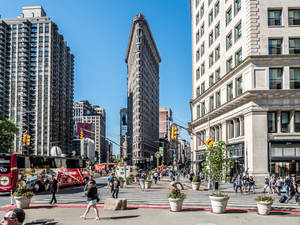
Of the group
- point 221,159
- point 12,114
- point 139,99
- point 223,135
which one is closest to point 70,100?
point 12,114

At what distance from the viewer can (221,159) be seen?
2558 cm

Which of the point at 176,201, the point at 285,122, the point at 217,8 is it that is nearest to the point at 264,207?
the point at 176,201

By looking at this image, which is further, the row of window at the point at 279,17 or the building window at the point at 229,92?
the building window at the point at 229,92

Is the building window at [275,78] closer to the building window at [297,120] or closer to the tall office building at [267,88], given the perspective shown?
the tall office building at [267,88]

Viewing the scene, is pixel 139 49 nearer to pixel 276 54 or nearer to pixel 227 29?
pixel 227 29

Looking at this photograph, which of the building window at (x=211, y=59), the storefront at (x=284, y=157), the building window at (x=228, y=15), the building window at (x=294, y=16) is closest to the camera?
the storefront at (x=284, y=157)

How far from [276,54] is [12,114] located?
140 metres

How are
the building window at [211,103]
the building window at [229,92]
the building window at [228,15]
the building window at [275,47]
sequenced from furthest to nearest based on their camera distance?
the building window at [211,103] < the building window at [228,15] < the building window at [229,92] < the building window at [275,47]

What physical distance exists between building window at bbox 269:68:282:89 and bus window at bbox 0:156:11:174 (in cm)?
2831

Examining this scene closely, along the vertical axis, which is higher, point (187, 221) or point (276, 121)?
point (276, 121)

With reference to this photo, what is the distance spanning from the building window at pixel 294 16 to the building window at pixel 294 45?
2050mm

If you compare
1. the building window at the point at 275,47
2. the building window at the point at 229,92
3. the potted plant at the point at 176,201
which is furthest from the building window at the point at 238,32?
the potted plant at the point at 176,201

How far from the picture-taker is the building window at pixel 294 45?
3725cm

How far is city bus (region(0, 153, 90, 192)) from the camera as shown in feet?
88.4
